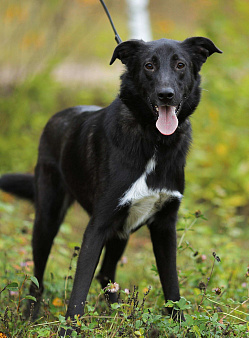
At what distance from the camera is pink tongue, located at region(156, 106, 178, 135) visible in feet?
9.49

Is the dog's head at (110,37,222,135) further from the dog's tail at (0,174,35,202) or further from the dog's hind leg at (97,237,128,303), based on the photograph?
the dog's tail at (0,174,35,202)

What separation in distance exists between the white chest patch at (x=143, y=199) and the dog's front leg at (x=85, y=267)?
24 centimetres

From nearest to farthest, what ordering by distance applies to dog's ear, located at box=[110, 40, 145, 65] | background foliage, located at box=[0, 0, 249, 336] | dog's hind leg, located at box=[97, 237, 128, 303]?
dog's ear, located at box=[110, 40, 145, 65] < dog's hind leg, located at box=[97, 237, 128, 303] < background foliage, located at box=[0, 0, 249, 336]

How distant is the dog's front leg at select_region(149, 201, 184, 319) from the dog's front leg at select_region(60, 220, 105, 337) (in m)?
0.43

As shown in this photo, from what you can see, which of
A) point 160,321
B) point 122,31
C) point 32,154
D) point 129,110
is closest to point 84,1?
point 32,154

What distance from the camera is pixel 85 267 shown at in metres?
2.93

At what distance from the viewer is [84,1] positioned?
918 cm

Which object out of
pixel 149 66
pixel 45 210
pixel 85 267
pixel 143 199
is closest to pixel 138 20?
pixel 45 210

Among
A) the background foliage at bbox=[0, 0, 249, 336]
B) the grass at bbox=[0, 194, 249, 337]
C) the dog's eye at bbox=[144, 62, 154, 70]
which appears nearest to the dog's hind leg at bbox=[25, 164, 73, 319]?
the grass at bbox=[0, 194, 249, 337]

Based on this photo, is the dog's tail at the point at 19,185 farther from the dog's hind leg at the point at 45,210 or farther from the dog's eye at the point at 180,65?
the dog's eye at the point at 180,65

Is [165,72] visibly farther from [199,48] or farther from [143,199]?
[143,199]

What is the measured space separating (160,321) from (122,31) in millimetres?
13083

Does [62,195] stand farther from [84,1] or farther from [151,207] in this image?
[84,1]

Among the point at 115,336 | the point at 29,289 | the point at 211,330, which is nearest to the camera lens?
the point at 115,336
